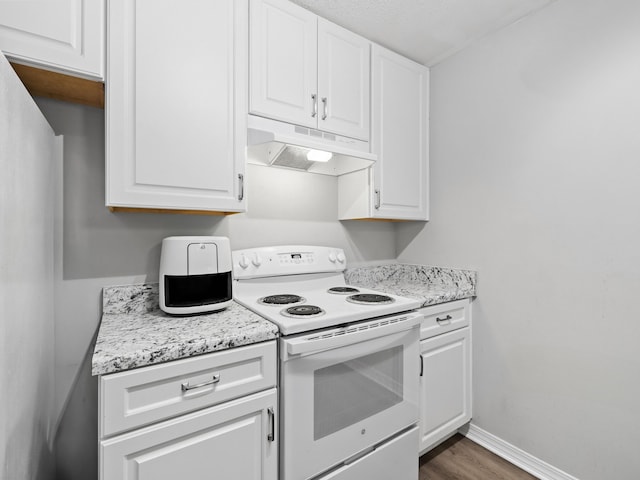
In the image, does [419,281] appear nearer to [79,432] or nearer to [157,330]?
[157,330]

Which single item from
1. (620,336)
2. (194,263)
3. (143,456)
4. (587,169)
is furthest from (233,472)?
(587,169)

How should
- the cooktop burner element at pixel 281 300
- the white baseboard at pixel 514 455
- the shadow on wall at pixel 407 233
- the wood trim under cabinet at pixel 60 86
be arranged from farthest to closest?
the shadow on wall at pixel 407 233, the white baseboard at pixel 514 455, the cooktop burner element at pixel 281 300, the wood trim under cabinet at pixel 60 86

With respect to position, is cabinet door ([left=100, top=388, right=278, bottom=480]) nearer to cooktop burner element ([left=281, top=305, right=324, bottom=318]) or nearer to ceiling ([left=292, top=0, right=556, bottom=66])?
cooktop burner element ([left=281, top=305, right=324, bottom=318])

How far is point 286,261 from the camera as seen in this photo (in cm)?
176

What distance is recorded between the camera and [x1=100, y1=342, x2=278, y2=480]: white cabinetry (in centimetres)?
84

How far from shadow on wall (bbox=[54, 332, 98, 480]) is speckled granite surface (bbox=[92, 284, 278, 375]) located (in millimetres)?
216

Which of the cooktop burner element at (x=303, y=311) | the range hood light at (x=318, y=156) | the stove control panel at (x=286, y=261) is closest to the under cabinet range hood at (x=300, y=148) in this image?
the range hood light at (x=318, y=156)

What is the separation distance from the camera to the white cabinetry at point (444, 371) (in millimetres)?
1626

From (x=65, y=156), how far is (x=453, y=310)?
2038 mm

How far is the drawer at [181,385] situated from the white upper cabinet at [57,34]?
3.25ft

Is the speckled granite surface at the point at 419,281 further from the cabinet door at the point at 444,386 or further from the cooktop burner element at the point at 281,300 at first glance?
the cooktop burner element at the point at 281,300

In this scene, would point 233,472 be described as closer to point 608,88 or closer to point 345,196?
point 345,196

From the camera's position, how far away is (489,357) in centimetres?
181

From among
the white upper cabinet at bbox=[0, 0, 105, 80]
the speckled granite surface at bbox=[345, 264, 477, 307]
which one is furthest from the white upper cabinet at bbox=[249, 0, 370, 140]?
the speckled granite surface at bbox=[345, 264, 477, 307]
